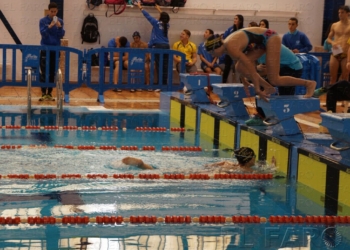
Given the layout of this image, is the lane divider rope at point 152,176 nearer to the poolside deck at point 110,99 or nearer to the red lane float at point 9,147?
the red lane float at point 9,147

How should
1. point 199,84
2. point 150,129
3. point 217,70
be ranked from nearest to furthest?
point 150,129 → point 199,84 → point 217,70

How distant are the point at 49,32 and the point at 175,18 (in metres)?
4.24

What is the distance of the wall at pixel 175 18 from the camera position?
14.6 m

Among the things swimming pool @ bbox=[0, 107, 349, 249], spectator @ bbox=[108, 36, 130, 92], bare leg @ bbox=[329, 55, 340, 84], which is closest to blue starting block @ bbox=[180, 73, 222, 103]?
swimming pool @ bbox=[0, 107, 349, 249]

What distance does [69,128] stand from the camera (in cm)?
857

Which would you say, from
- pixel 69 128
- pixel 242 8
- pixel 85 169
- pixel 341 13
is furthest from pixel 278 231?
pixel 242 8

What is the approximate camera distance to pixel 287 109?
21.8ft

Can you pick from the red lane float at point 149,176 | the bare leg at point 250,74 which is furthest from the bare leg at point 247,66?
the red lane float at point 149,176

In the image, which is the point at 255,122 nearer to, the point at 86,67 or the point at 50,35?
the point at 86,67

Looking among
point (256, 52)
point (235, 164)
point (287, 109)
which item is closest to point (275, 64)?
point (256, 52)

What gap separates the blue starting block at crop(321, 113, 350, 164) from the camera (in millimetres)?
5035

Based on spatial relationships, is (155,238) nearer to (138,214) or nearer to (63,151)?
(138,214)

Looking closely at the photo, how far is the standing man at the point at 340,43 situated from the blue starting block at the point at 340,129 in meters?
5.80

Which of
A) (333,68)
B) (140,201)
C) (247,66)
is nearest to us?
(140,201)
